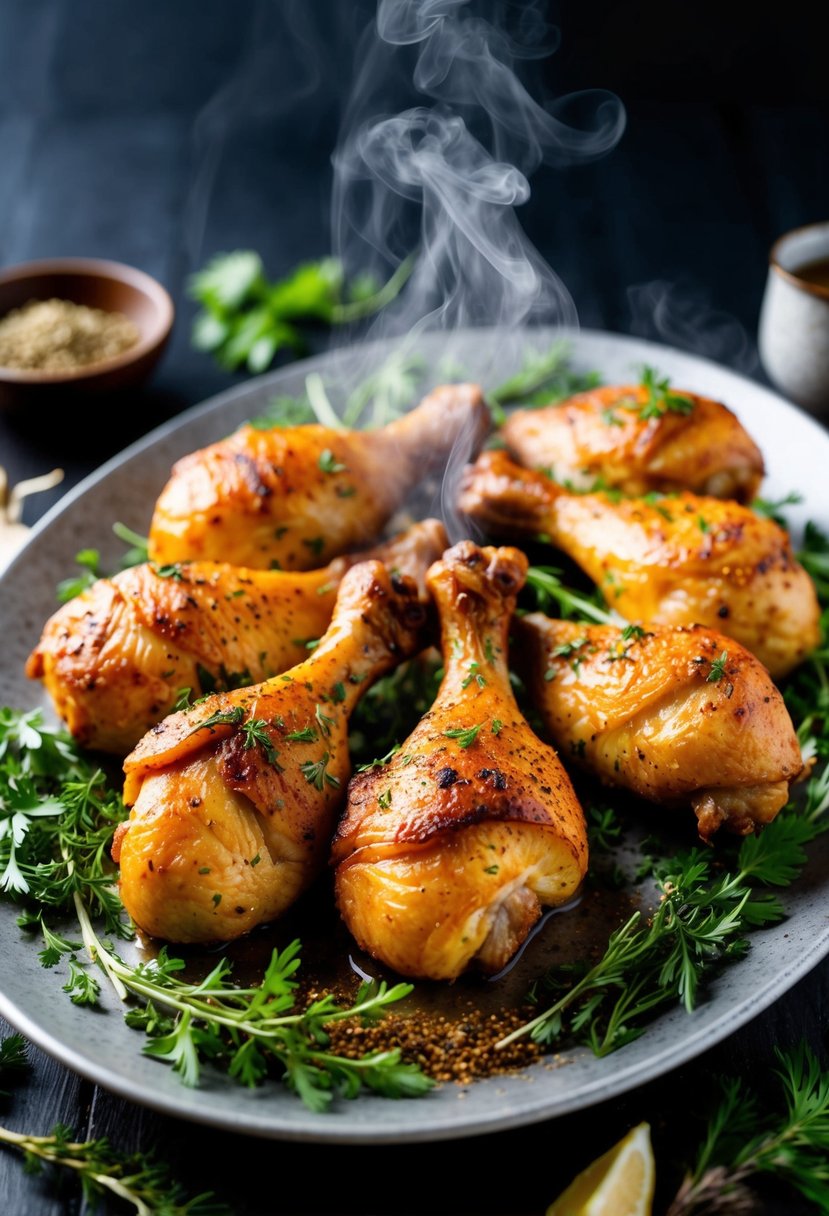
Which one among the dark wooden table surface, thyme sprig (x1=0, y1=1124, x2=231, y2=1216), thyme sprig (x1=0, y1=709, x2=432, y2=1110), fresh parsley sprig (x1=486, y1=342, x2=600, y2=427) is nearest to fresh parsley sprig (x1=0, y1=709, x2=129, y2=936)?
thyme sprig (x1=0, y1=709, x2=432, y2=1110)

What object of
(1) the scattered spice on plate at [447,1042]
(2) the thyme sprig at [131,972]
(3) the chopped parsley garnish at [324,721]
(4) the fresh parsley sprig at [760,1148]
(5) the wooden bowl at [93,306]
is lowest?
(4) the fresh parsley sprig at [760,1148]

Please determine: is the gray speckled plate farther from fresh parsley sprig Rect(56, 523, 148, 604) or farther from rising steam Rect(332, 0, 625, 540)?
rising steam Rect(332, 0, 625, 540)

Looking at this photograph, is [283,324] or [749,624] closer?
[749,624]

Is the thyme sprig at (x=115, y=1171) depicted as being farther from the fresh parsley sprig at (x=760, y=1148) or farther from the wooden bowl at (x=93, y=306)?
the wooden bowl at (x=93, y=306)

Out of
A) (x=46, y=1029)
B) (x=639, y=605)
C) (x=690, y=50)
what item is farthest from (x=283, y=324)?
(x=46, y=1029)

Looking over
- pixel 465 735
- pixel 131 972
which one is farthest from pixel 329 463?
pixel 131 972

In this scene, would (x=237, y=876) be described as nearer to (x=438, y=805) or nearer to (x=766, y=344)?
(x=438, y=805)

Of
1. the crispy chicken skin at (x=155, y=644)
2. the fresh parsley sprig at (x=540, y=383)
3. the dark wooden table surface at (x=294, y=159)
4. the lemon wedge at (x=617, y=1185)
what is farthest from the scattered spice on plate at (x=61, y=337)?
the lemon wedge at (x=617, y=1185)
